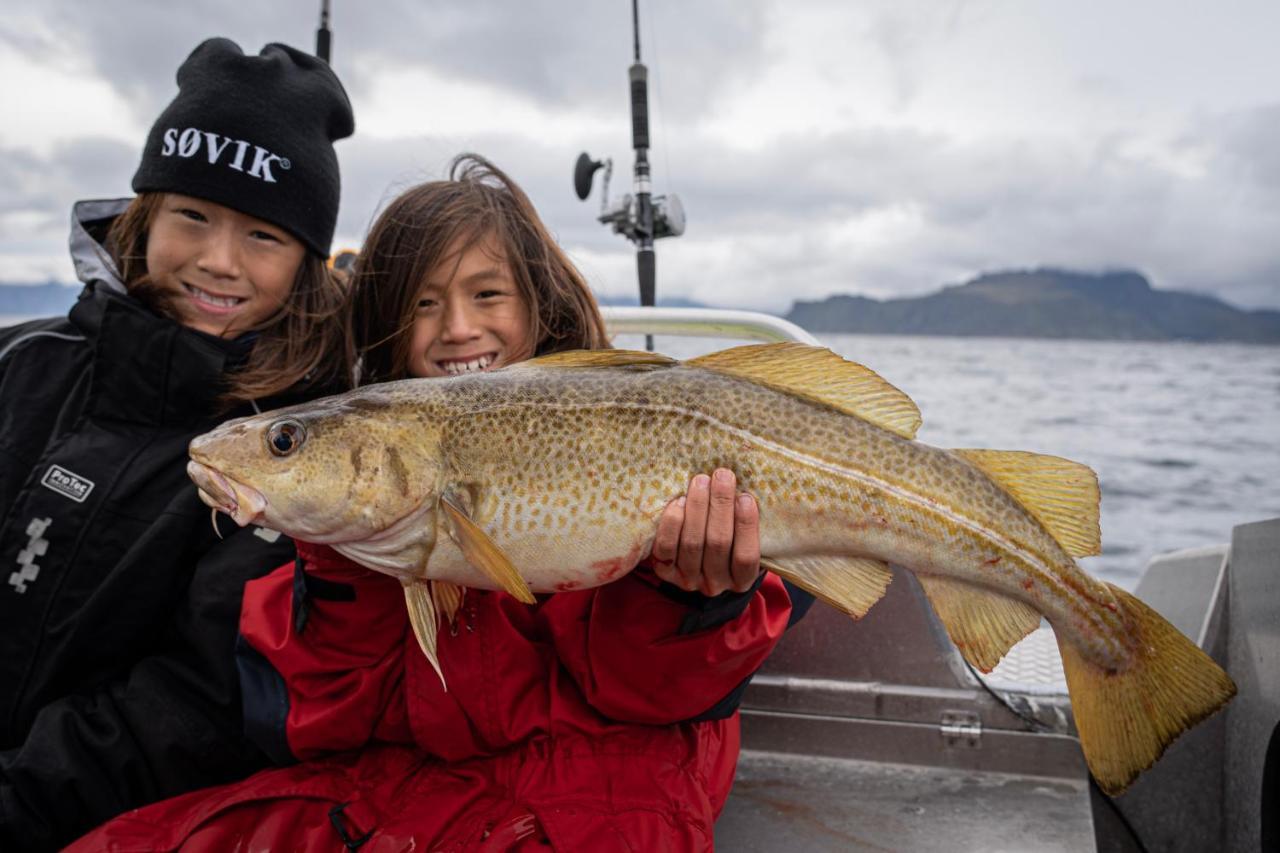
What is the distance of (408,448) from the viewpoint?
6.66 feet

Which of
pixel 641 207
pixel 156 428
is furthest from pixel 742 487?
pixel 641 207

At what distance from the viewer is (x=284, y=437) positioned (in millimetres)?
2023

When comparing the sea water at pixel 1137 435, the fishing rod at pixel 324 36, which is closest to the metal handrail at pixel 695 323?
the sea water at pixel 1137 435

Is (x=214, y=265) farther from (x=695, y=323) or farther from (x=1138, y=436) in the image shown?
(x=1138, y=436)

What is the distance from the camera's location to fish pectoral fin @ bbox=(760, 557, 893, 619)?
2041mm

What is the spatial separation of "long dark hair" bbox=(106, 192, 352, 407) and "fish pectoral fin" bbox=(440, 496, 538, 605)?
1336 millimetres

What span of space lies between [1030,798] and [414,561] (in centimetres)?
231

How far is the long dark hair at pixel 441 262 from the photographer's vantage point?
112 inches

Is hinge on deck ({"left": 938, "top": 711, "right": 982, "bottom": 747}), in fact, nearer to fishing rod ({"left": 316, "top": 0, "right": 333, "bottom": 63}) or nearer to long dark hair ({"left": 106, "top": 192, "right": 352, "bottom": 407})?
long dark hair ({"left": 106, "top": 192, "right": 352, "bottom": 407})

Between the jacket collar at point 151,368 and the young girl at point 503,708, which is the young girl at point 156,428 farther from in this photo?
the young girl at point 503,708

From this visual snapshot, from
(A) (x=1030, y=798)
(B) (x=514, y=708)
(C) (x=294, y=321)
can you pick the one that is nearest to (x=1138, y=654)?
(A) (x=1030, y=798)

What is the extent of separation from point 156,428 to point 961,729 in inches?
118

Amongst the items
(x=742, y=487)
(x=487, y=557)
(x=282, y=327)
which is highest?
(x=282, y=327)

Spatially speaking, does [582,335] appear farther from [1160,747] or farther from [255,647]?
[1160,747]
